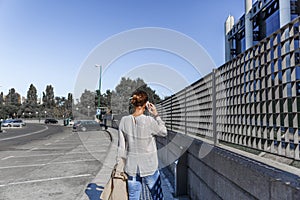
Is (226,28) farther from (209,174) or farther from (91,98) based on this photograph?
(209,174)

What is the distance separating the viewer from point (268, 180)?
2.15 metres

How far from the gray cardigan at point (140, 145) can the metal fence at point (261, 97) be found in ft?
3.31

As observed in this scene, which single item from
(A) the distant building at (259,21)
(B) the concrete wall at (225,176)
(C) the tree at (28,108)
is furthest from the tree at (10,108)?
(B) the concrete wall at (225,176)

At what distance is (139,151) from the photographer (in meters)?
3.35

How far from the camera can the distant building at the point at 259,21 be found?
21.5 meters

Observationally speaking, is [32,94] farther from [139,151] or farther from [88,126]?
[139,151]

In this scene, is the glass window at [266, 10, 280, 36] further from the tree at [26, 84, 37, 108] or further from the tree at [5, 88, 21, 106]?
the tree at [26, 84, 37, 108]

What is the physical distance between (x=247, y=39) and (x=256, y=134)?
27949 millimetres

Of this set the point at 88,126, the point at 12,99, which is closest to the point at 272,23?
the point at 88,126

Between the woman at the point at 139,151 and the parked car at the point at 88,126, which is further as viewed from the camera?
the parked car at the point at 88,126

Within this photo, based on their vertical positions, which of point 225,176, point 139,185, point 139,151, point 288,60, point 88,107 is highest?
point 88,107

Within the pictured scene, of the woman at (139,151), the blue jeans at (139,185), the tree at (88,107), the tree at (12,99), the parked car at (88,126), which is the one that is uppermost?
the tree at (12,99)

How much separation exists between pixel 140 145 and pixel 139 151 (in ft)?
0.23

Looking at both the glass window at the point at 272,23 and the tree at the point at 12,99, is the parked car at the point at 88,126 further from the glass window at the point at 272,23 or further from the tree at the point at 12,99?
the tree at the point at 12,99
